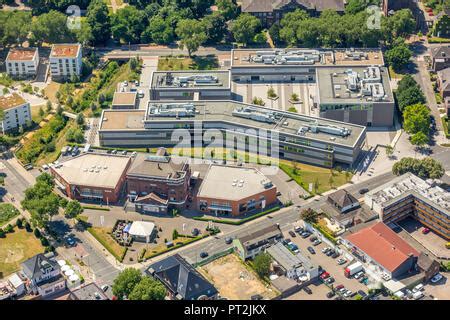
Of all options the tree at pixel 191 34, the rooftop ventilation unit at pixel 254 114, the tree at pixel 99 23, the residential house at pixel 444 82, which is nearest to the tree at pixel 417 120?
the residential house at pixel 444 82

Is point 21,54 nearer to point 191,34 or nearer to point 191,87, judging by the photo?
point 191,34

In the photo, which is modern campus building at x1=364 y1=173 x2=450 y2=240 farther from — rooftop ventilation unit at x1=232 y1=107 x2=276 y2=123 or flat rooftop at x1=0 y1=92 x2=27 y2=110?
flat rooftop at x1=0 y1=92 x2=27 y2=110

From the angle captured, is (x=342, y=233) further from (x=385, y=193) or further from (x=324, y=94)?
(x=324, y=94)

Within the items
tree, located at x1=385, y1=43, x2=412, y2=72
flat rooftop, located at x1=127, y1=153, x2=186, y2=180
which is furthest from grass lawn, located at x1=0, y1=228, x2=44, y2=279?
tree, located at x1=385, y1=43, x2=412, y2=72

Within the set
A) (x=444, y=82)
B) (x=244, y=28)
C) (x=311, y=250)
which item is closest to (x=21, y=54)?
(x=244, y=28)

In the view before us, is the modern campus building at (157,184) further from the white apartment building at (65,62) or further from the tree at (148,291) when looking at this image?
the white apartment building at (65,62)
